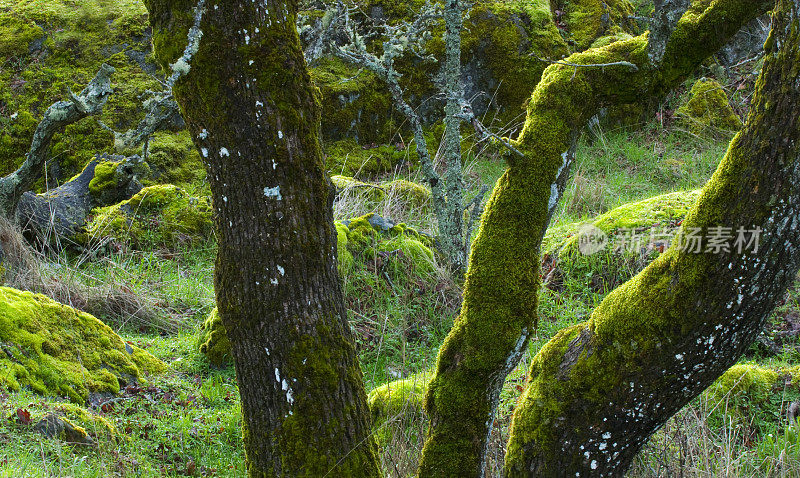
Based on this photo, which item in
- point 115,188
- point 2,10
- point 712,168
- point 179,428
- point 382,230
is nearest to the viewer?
point 179,428

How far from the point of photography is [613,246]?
5492mm

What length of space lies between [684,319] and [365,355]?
296 cm

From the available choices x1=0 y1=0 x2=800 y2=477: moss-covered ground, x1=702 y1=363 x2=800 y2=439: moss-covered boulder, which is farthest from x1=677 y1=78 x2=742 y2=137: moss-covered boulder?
x1=702 y1=363 x2=800 y2=439: moss-covered boulder

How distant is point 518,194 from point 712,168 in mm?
5908

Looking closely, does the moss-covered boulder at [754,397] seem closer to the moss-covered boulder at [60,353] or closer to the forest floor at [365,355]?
the forest floor at [365,355]

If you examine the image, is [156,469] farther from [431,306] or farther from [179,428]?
[431,306]

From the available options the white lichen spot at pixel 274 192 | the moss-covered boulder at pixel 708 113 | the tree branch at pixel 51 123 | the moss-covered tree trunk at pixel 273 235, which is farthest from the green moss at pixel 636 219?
the tree branch at pixel 51 123

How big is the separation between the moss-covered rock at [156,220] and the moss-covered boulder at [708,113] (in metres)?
6.58

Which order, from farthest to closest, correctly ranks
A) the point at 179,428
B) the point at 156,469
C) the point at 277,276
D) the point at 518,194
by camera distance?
1. the point at 179,428
2. the point at 156,469
3. the point at 518,194
4. the point at 277,276

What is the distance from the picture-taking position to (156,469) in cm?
323

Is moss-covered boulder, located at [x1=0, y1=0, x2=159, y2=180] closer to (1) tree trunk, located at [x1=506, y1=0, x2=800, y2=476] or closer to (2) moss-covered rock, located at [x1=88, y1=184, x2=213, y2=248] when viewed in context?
(2) moss-covered rock, located at [x1=88, y1=184, x2=213, y2=248]

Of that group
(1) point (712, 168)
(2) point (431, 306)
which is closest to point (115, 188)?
(2) point (431, 306)

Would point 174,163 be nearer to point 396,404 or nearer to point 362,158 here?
point 362,158

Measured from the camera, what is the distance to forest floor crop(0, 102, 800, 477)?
10.0ft
